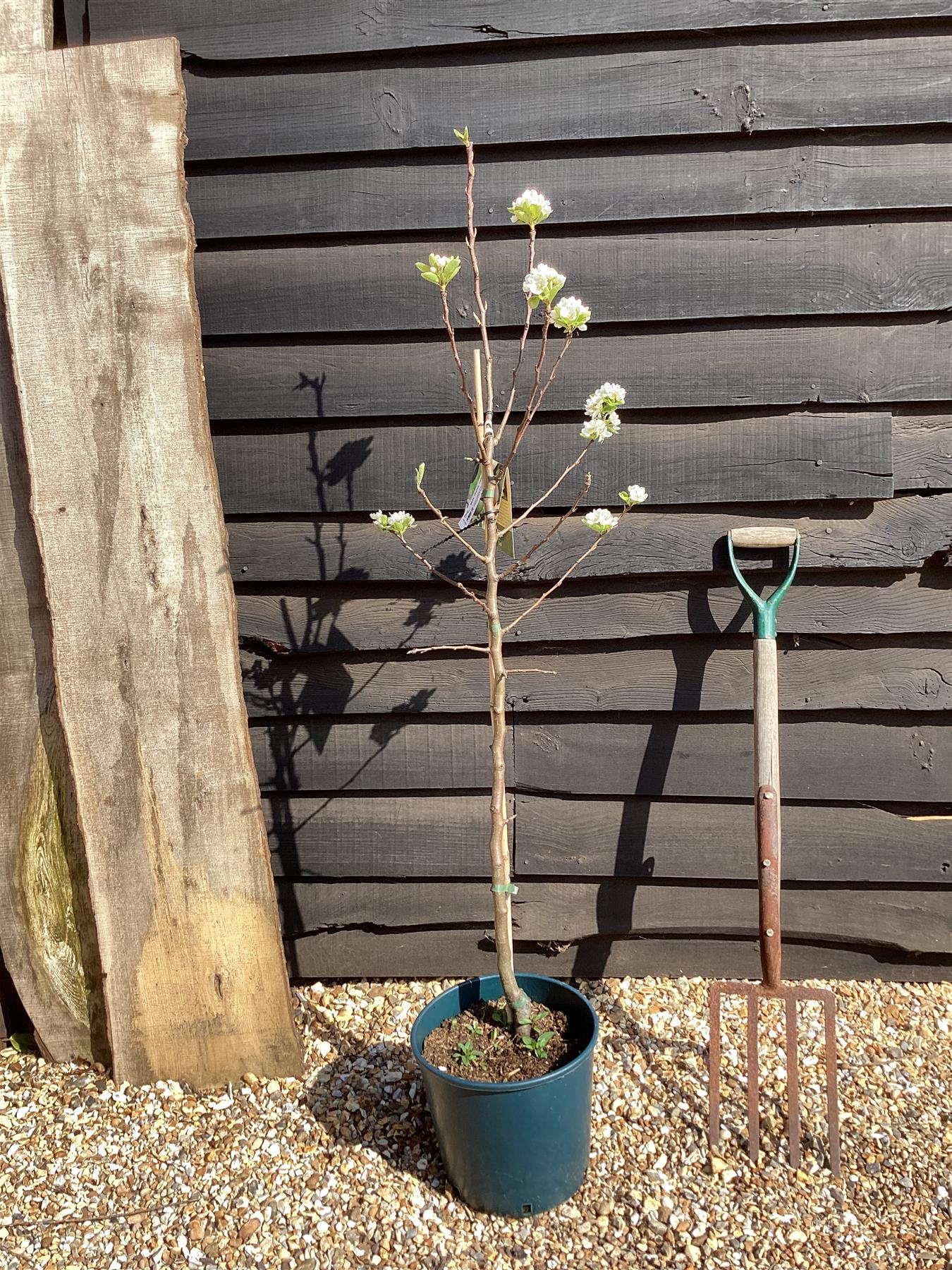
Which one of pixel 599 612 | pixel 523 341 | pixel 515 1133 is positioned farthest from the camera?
pixel 599 612

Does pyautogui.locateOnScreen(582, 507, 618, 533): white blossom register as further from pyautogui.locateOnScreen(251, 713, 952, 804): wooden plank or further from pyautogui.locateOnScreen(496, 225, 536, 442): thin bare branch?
pyautogui.locateOnScreen(251, 713, 952, 804): wooden plank

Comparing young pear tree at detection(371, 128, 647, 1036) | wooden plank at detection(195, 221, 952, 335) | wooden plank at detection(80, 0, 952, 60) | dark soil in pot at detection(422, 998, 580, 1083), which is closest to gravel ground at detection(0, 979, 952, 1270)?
dark soil in pot at detection(422, 998, 580, 1083)

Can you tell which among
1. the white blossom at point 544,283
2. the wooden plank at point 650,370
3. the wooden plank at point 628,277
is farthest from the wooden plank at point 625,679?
the white blossom at point 544,283

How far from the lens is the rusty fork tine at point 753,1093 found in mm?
1901

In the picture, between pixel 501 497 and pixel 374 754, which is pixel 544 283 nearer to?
pixel 501 497

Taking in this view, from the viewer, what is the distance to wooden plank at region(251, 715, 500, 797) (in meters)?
2.39

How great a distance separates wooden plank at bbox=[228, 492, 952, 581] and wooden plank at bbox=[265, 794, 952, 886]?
0.64 meters

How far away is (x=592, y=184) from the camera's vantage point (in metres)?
2.14

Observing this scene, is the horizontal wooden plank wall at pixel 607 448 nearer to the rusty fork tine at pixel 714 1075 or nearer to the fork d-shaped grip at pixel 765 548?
the fork d-shaped grip at pixel 765 548

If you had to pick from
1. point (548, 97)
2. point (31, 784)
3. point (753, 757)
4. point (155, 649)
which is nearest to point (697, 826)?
point (753, 757)

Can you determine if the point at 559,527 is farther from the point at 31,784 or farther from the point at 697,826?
the point at 31,784

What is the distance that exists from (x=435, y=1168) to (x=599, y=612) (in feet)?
4.47

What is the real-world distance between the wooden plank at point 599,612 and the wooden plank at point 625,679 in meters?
0.05

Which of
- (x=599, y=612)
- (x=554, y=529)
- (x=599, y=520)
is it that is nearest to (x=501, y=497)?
(x=554, y=529)
